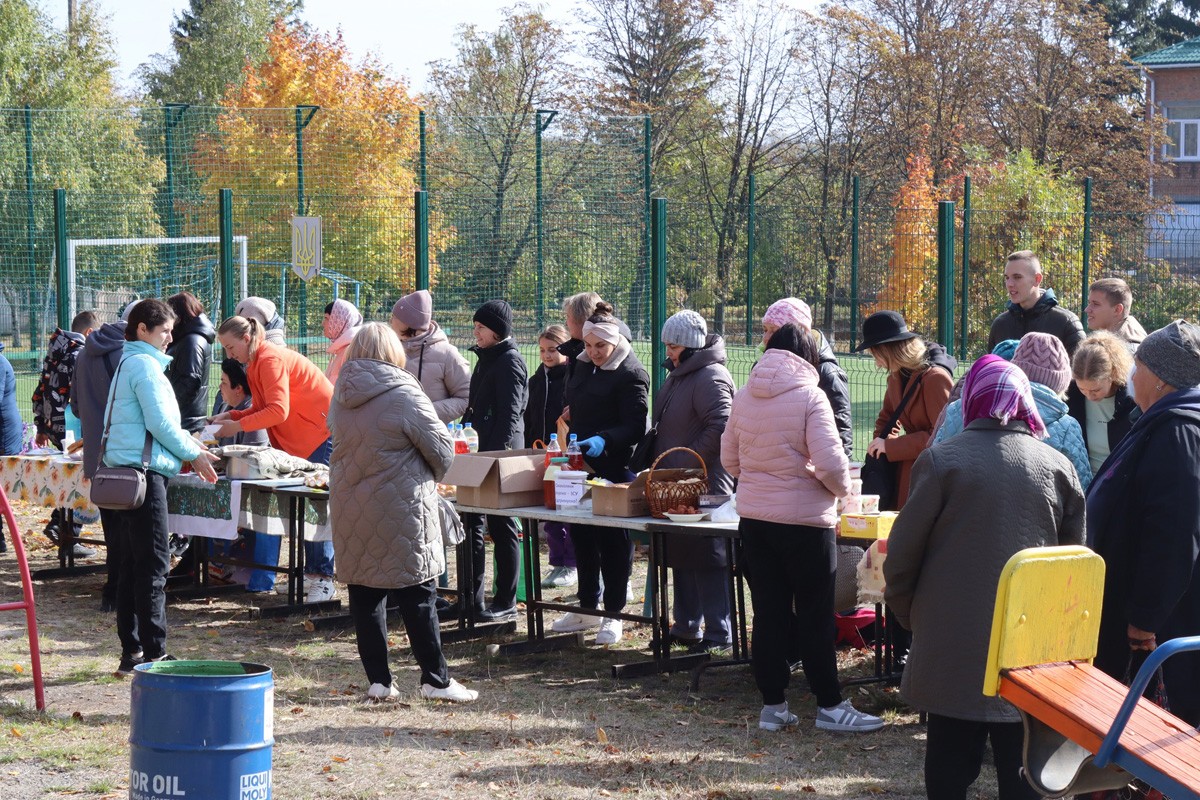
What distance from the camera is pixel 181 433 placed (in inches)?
256

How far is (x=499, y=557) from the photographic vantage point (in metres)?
7.96

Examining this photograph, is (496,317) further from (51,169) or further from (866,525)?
(51,169)

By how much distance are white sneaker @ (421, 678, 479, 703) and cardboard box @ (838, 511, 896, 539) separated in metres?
1.82

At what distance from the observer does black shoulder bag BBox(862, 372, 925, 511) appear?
670 cm

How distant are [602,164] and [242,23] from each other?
136 feet

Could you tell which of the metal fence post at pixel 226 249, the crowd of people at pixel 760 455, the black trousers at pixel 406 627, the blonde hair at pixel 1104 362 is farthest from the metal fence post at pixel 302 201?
the blonde hair at pixel 1104 362

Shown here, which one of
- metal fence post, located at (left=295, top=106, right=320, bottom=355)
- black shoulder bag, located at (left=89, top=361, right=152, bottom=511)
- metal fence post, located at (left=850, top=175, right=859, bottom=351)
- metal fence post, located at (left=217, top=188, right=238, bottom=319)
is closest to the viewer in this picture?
black shoulder bag, located at (left=89, top=361, right=152, bottom=511)

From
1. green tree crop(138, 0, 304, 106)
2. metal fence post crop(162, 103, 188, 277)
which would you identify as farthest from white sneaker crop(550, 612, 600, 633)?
green tree crop(138, 0, 304, 106)

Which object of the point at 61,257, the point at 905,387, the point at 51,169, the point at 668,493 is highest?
the point at 51,169

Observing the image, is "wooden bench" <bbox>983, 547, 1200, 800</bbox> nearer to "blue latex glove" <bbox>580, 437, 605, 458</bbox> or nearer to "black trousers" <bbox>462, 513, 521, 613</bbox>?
"blue latex glove" <bbox>580, 437, 605, 458</bbox>

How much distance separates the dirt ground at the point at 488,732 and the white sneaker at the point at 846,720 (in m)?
0.04

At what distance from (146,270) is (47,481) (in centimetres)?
1062

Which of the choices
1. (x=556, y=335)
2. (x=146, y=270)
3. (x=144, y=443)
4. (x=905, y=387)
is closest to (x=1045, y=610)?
(x=905, y=387)

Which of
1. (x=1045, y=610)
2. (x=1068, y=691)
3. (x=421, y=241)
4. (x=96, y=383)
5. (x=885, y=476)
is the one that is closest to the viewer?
(x=1068, y=691)
